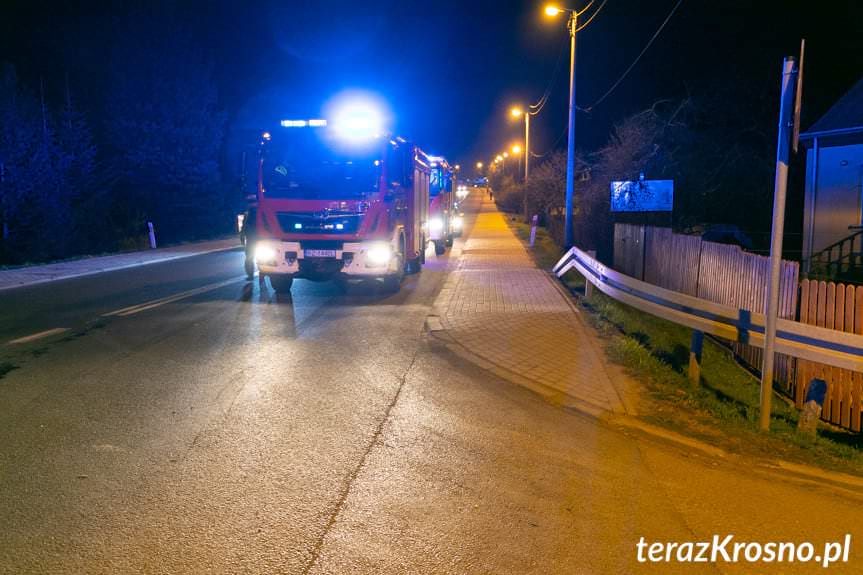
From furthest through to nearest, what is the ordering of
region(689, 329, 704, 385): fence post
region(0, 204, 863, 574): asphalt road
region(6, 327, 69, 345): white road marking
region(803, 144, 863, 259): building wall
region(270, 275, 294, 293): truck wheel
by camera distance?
region(803, 144, 863, 259): building wall → region(270, 275, 294, 293): truck wheel → region(6, 327, 69, 345): white road marking → region(689, 329, 704, 385): fence post → region(0, 204, 863, 574): asphalt road

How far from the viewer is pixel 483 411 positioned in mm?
6496

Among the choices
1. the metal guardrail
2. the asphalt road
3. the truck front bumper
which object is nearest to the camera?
the asphalt road

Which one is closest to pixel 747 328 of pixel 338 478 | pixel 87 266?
pixel 338 478

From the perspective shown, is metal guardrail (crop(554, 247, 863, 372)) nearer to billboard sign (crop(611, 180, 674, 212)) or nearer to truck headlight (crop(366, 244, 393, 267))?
truck headlight (crop(366, 244, 393, 267))

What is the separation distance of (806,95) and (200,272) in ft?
78.9

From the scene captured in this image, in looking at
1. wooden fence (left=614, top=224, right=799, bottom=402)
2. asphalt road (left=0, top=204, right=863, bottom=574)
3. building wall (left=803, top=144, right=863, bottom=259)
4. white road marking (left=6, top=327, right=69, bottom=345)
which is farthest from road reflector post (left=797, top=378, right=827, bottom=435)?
building wall (left=803, top=144, right=863, bottom=259)

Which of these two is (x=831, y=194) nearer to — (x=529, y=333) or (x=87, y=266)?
(x=529, y=333)

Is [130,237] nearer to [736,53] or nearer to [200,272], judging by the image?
[200,272]

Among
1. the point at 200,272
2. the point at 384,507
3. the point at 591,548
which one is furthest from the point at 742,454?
the point at 200,272

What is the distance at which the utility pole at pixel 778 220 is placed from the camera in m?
5.59

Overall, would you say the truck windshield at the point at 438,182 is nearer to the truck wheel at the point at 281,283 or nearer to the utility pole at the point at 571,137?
the utility pole at the point at 571,137

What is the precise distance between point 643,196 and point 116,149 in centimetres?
2397

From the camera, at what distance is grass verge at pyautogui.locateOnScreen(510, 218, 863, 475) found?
18.1ft

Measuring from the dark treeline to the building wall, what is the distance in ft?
76.9
